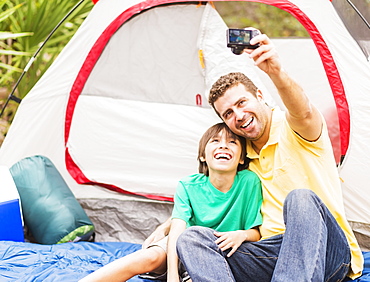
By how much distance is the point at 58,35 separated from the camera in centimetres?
398

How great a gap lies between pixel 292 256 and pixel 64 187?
1.41 m

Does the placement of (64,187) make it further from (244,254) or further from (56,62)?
(244,254)

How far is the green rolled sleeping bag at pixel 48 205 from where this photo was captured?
2.65 metres

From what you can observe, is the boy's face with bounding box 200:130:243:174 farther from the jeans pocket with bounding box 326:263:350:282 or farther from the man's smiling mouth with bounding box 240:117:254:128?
the jeans pocket with bounding box 326:263:350:282

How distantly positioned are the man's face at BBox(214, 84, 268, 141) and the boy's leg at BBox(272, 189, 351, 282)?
0.31 metres

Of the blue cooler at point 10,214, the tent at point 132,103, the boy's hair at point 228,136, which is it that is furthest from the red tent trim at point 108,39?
the boy's hair at point 228,136

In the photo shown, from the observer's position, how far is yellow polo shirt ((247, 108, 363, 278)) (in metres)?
1.96

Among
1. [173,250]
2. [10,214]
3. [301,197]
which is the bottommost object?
[10,214]

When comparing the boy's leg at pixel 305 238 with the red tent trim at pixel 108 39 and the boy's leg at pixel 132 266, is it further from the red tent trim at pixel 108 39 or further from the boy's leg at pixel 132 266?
the red tent trim at pixel 108 39

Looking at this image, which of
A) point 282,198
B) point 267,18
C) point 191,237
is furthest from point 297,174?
point 267,18

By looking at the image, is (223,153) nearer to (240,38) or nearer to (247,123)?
(247,123)

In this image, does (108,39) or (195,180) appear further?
(108,39)

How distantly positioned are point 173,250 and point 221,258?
204mm

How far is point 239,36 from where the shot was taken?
5.90 feet
